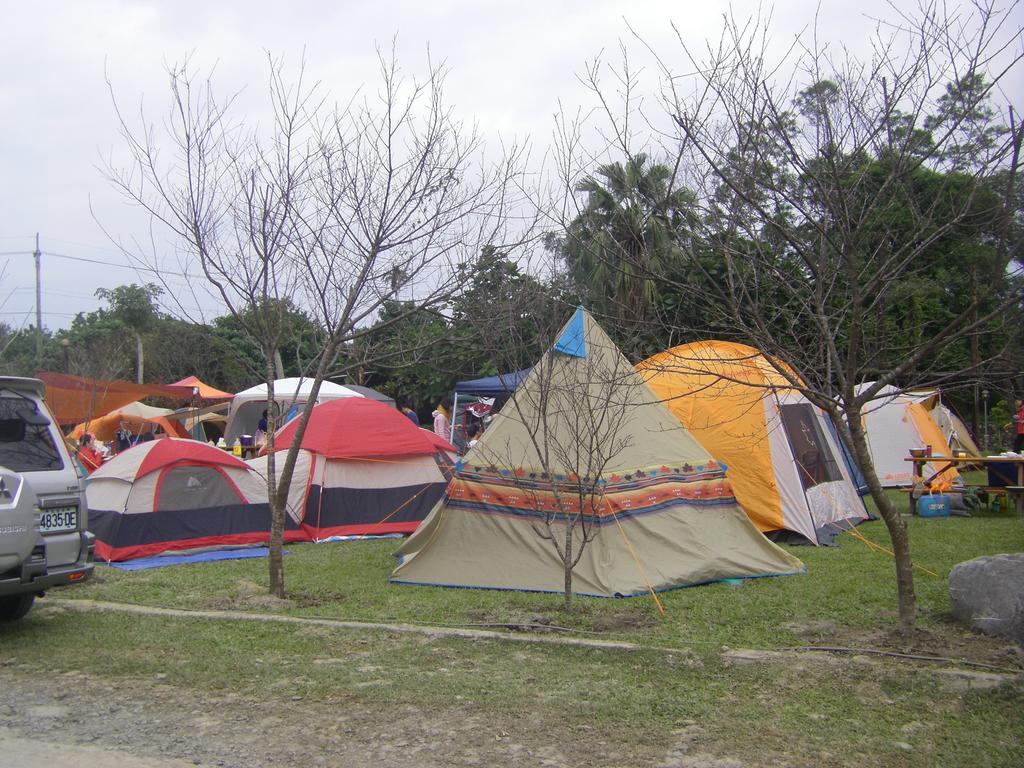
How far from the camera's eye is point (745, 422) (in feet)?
39.0

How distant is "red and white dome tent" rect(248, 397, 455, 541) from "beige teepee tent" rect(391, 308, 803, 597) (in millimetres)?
3376

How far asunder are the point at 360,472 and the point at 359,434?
0.56m

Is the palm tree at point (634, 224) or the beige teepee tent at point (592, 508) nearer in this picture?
the palm tree at point (634, 224)

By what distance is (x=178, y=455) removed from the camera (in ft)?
38.1

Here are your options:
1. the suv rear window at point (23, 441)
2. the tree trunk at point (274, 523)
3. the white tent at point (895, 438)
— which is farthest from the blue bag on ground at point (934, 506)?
the suv rear window at point (23, 441)

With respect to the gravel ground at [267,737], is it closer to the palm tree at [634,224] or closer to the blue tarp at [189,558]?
the palm tree at [634,224]

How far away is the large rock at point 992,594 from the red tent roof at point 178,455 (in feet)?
28.9

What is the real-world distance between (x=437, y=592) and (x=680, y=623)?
254cm

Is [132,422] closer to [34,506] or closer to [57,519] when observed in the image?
[57,519]

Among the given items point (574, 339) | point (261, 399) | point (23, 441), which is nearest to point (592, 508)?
point (574, 339)

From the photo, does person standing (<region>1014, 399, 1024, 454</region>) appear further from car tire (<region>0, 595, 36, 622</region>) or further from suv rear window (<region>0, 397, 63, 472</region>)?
car tire (<region>0, 595, 36, 622</region>)

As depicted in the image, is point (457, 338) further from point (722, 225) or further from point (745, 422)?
point (745, 422)

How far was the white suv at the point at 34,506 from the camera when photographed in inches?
250

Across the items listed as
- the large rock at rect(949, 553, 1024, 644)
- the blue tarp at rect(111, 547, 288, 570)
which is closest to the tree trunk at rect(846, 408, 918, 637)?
the large rock at rect(949, 553, 1024, 644)
